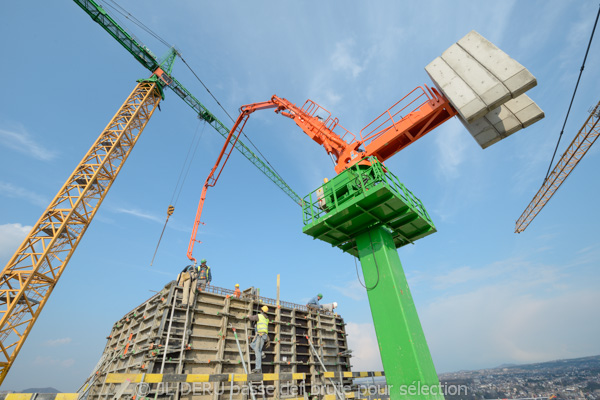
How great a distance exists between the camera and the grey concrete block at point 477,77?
23.0ft

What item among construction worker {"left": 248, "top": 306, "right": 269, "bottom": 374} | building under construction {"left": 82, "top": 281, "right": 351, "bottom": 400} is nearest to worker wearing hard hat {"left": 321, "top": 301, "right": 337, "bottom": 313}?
building under construction {"left": 82, "top": 281, "right": 351, "bottom": 400}

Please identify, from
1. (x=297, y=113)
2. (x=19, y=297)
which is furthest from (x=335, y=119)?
(x=19, y=297)

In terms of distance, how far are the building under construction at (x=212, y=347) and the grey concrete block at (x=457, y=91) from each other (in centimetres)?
905

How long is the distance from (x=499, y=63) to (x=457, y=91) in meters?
1.18

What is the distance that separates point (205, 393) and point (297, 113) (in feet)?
44.9

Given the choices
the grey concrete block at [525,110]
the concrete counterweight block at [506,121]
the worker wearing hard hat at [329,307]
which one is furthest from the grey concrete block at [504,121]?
the worker wearing hard hat at [329,307]

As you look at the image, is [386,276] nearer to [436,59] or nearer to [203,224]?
[436,59]

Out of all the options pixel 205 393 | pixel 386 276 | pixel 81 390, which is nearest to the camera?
pixel 386 276

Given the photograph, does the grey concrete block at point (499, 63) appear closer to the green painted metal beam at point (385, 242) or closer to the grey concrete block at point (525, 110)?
the grey concrete block at point (525, 110)

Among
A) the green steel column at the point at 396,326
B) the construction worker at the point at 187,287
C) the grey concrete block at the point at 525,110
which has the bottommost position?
the green steel column at the point at 396,326

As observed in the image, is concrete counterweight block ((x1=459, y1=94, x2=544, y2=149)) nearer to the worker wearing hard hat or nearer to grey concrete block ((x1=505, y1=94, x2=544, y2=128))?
grey concrete block ((x1=505, y1=94, x2=544, y2=128))

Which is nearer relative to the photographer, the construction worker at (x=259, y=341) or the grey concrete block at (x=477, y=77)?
the grey concrete block at (x=477, y=77)

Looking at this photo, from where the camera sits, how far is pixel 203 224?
84.5 feet

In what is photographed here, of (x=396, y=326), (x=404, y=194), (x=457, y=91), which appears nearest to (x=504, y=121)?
(x=457, y=91)
